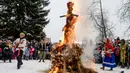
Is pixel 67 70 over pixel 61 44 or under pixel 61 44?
under

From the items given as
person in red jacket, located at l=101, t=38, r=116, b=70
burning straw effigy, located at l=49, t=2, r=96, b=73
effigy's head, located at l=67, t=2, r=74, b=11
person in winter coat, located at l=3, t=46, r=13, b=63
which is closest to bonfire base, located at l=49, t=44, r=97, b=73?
burning straw effigy, located at l=49, t=2, r=96, b=73

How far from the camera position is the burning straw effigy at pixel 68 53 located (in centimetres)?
1605

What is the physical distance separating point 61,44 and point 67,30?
2.28 ft

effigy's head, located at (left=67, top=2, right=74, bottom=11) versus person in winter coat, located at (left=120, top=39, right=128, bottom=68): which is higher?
effigy's head, located at (left=67, top=2, right=74, bottom=11)

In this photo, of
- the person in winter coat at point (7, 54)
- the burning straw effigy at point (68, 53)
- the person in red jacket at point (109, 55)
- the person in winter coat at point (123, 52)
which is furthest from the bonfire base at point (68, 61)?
the person in winter coat at point (7, 54)

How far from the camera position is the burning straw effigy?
16053 millimetres

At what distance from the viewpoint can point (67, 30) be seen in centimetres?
1655

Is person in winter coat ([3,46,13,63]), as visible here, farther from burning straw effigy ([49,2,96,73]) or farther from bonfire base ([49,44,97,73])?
bonfire base ([49,44,97,73])

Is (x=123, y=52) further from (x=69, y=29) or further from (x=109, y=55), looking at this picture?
(x=69, y=29)

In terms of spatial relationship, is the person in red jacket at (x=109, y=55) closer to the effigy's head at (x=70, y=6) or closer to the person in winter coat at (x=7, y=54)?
the effigy's head at (x=70, y=6)

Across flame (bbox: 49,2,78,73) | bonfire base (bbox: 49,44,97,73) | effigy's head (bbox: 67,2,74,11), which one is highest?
effigy's head (bbox: 67,2,74,11)

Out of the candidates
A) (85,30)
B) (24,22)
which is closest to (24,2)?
(24,22)

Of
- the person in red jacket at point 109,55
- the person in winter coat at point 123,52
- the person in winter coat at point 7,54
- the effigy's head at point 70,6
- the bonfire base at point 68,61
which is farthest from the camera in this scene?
the person in winter coat at point 7,54

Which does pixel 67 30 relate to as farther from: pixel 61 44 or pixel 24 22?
pixel 24 22
